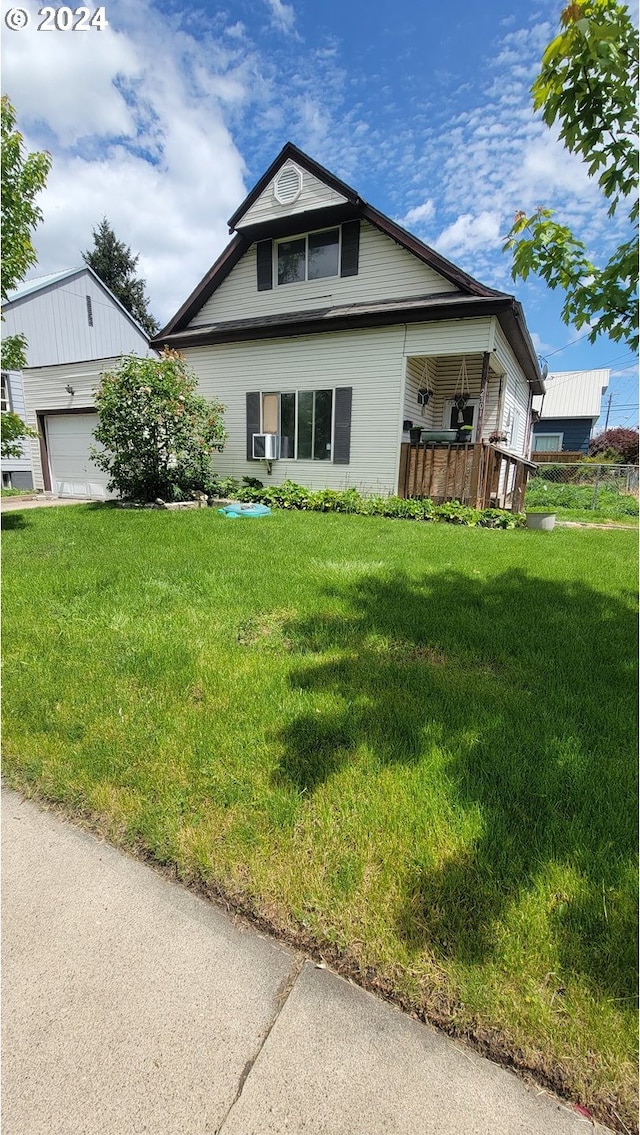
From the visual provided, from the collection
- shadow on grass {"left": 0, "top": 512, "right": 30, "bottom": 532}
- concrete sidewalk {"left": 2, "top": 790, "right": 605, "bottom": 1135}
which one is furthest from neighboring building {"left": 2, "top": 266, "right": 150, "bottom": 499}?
concrete sidewalk {"left": 2, "top": 790, "right": 605, "bottom": 1135}

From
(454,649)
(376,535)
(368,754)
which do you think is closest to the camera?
(368,754)

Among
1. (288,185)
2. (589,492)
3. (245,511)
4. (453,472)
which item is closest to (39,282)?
(288,185)

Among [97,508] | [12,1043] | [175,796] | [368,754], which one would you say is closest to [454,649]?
[368,754]

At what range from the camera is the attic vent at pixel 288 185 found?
35.5 feet

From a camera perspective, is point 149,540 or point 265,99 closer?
point 149,540

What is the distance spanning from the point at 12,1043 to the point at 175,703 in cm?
144

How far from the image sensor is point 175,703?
2.55 meters

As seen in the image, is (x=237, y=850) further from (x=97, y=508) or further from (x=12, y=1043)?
(x=97, y=508)

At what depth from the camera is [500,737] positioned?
2.24m

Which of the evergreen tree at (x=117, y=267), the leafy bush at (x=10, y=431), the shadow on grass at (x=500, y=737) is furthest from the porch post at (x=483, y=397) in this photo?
the evergreen tree at (x=117, y=267)

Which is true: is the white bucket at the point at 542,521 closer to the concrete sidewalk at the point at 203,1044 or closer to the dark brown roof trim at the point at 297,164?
the dark brown roof trim at the point at 297,164

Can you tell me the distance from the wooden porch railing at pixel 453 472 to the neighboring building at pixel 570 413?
64.3 feet

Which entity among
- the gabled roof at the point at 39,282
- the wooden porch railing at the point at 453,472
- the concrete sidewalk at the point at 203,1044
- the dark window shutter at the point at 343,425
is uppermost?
the gabled roof at the point at 39,282

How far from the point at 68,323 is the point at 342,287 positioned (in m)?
15.9
